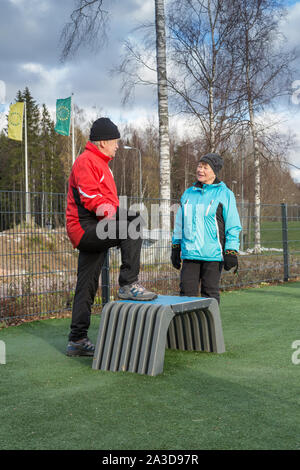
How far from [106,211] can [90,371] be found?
1295 millimetres

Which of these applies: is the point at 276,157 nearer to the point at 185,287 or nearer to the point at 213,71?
the point at 213,71

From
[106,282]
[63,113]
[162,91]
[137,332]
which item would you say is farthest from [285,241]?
[63,113]

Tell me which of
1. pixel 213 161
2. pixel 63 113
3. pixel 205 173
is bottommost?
pixel 205 173

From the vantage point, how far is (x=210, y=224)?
4926 millimetres

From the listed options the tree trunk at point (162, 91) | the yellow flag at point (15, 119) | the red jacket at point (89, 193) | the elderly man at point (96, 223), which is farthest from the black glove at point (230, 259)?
the yellow flag at point (15, 119)

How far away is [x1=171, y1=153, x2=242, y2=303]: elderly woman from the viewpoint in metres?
4.91

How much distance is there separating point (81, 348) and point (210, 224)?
1.67m

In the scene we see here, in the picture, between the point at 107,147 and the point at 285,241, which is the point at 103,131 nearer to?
the point at 107,147

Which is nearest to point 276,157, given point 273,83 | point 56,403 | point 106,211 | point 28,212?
point 273,83

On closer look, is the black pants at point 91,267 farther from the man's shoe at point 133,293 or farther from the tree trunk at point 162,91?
the tree trunk at point 162,91

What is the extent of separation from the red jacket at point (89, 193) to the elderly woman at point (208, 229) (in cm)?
97

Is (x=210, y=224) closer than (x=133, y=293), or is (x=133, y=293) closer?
(x=133, y=293)

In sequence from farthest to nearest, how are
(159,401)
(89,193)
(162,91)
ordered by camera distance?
(162,91)
(89,193)
(159,401)

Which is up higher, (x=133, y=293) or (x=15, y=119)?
(x=15, y=119)
